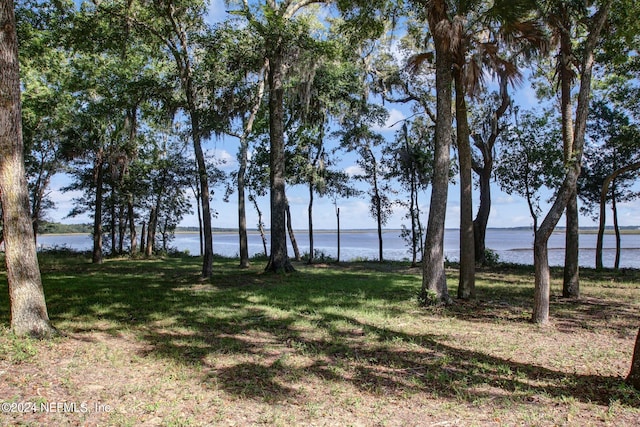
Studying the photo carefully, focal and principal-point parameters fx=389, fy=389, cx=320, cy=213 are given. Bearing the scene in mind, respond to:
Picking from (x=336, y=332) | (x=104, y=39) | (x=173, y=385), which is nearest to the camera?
(x=173, y=385)

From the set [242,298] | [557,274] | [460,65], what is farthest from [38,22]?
[557,274]

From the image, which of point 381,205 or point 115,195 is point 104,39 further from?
point 381,205

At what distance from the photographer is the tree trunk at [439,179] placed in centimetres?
787

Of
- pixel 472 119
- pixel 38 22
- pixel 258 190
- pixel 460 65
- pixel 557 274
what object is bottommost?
pixel 557 274

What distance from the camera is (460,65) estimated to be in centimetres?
824

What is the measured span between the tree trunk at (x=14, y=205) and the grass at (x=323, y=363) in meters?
0.37

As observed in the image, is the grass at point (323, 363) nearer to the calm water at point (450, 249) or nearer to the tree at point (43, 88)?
the tree at point (43, 88)

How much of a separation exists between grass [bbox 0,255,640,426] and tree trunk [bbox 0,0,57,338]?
1.21ft

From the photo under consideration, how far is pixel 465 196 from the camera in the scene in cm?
832

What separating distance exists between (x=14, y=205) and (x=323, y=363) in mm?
4351

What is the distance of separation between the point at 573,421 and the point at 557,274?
483 inches

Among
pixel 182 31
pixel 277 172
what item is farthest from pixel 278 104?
pixel 182 31

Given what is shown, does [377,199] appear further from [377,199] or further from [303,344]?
[303,344]

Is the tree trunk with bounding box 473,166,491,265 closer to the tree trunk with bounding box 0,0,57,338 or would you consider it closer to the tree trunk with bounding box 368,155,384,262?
the tree trunk with bounding box 368,155,384,262
